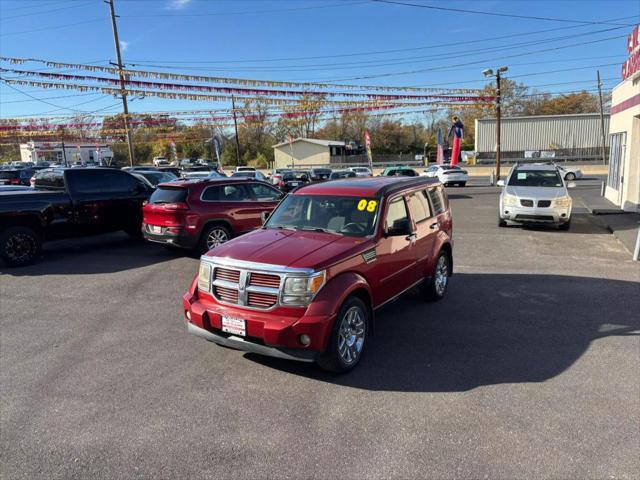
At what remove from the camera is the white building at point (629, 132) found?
1432 centimetres

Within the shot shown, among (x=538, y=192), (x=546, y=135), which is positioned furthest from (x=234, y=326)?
(x=546, y=135)

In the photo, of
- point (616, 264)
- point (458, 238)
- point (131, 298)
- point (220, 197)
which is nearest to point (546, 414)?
point (131, 298)

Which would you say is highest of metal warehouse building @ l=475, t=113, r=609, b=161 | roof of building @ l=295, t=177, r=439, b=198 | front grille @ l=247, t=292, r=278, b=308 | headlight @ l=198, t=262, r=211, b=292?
metal warehouse building @ l=475, t=113, r=609, b=161

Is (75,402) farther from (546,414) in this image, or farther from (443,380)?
(546,414)

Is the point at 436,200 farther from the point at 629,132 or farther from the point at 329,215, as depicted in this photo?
the point at 629,132

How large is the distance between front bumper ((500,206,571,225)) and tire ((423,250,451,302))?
669cm

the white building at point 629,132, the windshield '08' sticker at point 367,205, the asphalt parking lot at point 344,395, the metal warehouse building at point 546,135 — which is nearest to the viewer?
the asphalt parking lot at point 344,395

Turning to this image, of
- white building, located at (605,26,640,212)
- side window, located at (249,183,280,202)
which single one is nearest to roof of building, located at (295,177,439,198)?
side window, located at (249,183,280,202)

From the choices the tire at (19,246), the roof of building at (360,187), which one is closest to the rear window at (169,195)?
the tire at (19,246)

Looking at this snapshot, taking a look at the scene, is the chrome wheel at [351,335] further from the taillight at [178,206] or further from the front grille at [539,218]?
the front grille at [539,218]

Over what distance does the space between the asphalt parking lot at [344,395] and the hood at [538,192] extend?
586 cm

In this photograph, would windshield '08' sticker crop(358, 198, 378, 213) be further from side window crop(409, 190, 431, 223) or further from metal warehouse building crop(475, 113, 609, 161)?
metal warehouse building crop(475, 113, 609, 161)

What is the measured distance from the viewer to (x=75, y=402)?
4031 millimetres

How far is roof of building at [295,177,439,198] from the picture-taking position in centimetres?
543
